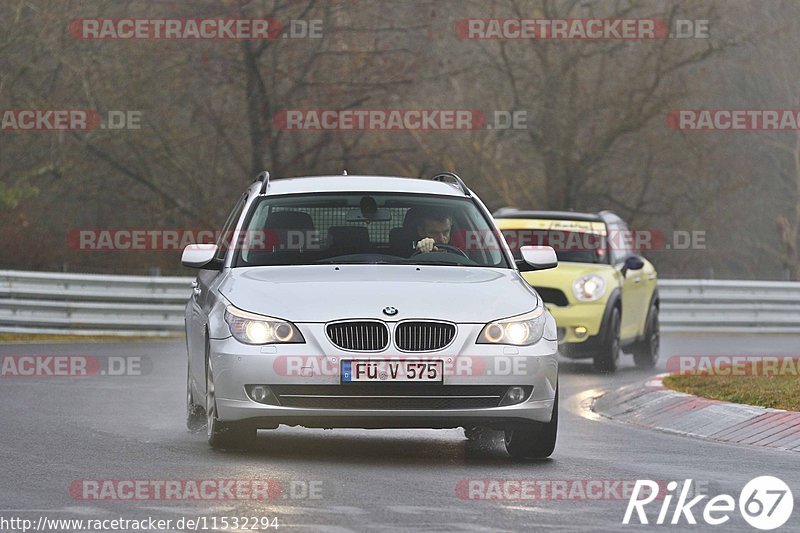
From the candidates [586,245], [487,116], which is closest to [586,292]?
[586,245]

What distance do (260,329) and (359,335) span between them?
22.7 inches

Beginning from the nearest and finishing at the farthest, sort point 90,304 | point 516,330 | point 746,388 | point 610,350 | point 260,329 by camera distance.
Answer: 1. point 260,329
2. point 516,330
3. point 746,388
4. point 610,350
5. point 90,304

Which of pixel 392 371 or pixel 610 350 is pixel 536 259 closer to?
pixel 392 371

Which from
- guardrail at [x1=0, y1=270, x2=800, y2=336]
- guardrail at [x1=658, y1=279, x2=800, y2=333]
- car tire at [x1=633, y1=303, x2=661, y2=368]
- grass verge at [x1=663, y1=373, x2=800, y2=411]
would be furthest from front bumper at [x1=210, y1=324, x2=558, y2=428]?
guardrail at [x1=658, y1=279, x2=800, y2=333]

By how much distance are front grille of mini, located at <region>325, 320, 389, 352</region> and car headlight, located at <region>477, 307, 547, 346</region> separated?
→ 0.56 metres

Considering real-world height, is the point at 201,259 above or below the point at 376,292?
above

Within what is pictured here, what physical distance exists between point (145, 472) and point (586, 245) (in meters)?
11.9

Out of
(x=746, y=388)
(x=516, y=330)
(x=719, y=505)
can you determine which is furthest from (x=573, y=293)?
(x=719, y=505)

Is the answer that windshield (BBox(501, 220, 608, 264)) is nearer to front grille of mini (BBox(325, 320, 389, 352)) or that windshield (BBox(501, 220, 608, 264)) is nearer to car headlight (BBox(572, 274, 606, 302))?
car headlight (BBox(572, 274, 606, 302))

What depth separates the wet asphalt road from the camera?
27.0ft

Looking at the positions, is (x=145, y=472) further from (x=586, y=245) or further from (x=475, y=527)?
(x=586, y=245)

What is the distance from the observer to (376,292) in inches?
413

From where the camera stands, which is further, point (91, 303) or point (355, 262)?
point (91, 303)

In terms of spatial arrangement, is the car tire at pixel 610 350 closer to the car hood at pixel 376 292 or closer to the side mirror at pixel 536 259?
the side mirror at pixel 536 259
